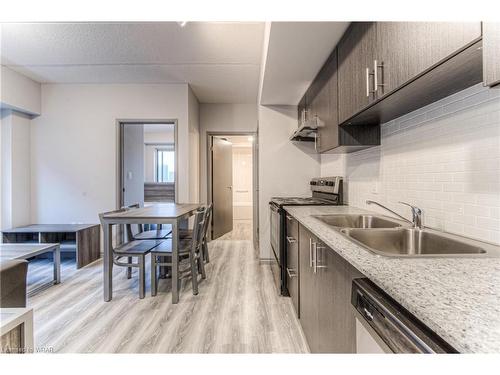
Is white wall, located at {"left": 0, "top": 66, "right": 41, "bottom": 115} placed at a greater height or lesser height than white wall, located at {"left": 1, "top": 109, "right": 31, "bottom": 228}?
greater

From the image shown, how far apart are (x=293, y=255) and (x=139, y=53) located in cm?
287

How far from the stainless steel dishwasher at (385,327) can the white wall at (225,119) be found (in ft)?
13.3

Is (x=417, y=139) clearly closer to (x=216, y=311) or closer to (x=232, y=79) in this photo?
(x=216, y=311)

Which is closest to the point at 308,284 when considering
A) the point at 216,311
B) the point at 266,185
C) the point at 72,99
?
the point at 216,311

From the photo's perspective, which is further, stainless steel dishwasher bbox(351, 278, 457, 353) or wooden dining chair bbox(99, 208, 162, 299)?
wooden dining chair bbox(99, 208, 162, 299)

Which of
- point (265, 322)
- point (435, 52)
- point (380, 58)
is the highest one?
point (380, 58)

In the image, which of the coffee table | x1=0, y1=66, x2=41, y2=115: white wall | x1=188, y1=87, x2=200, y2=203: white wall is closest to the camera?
the coffee table

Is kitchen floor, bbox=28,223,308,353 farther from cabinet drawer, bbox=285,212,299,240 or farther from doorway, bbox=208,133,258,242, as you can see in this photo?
doorway, bbox=208,133,258,242

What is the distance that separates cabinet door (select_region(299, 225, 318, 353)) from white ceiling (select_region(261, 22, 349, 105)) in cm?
137

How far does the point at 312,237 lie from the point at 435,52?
1.02 meters

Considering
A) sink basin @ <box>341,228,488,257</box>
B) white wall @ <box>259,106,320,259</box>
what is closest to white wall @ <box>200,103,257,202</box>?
white wall @ <box>259,106,320,259</box>

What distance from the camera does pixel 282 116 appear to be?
3.49 metres

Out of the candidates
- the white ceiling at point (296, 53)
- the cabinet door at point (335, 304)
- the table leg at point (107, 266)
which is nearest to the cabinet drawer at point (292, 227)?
the cabinet door at point (335, 304)

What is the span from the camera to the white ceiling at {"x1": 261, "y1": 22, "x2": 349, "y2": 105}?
167 centimetres
